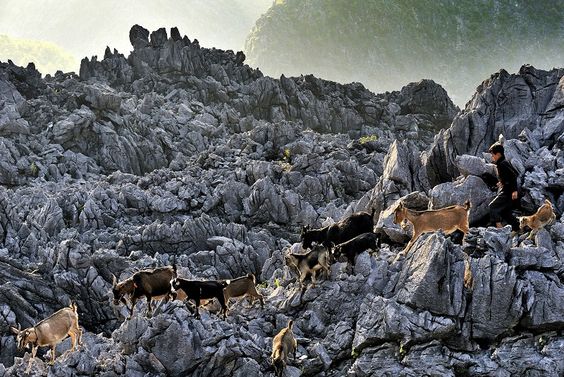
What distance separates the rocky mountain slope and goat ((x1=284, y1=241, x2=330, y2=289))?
68 cm

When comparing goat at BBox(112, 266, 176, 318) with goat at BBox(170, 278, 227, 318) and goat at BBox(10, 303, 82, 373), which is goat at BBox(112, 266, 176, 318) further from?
goat at BBox(10, 303, 82, 373)

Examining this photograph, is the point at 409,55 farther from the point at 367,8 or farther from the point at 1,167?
the point at 1,167

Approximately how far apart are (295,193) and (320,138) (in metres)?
16.4

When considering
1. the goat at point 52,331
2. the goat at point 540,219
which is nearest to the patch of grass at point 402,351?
the goat at point 540,219

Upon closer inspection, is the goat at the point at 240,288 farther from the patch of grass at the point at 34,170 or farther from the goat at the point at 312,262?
the patch of grass at the point at 34,170

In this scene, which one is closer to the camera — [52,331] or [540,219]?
[540,219]

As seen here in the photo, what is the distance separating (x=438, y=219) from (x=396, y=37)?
169 meters

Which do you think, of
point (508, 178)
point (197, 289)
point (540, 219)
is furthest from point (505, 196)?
point (197, 289)

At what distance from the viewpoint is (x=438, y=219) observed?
28609mm

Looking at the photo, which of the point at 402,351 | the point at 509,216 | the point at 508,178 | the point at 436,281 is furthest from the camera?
the point at 509,216

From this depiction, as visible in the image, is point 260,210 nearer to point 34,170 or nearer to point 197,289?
point 34,170

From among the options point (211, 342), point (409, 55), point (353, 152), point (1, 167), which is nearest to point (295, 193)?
point (353, 152)

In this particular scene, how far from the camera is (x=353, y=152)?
232 feet

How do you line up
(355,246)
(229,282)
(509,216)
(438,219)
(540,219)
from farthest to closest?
1. (509,216)
2. (229,282)
3. (355,246)
4. (438,219)
5. (540,219)
